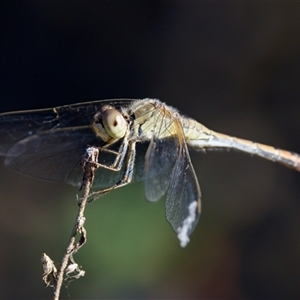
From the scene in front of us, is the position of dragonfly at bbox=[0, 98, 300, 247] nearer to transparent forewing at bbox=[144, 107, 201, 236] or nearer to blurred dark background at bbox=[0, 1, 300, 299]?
transparent forewing at bbox=[144, 107, 201, 236]

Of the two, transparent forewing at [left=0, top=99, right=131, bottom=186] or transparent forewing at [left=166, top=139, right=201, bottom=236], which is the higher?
transparent forewing at [left=0, top=99, right=131, bottom=186]

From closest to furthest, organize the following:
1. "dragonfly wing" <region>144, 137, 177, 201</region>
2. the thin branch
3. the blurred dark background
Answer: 1. the thin branch
2. "dragonfly wing" <region>144, 137, 177, 201</region>
3. the blurred dark background

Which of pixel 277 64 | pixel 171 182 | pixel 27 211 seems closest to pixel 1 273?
pixel 27 211

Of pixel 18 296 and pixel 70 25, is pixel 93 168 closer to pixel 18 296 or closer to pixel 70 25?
pixel 18 296

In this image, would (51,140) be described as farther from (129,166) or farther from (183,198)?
(183,198)

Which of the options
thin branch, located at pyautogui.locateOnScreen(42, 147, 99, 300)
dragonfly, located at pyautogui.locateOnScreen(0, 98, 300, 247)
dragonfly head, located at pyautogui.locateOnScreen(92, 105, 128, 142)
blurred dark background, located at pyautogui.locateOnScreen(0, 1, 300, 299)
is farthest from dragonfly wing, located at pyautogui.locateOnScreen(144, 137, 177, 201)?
blurred dark background, located at pyautogui.locateOnScreen(0, 1, 300, 299)

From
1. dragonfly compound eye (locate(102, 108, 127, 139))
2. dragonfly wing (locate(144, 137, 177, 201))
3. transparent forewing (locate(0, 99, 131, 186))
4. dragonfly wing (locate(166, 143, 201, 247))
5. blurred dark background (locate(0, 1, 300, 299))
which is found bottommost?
dragonfly wing (locate(166, 143, 201, 247))

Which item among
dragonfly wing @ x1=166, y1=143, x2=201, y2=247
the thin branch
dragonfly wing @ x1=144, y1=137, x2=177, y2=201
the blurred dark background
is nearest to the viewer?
the thin branch
